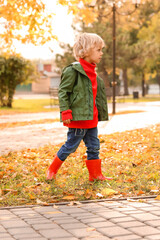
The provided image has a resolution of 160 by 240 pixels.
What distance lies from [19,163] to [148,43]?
30.5m

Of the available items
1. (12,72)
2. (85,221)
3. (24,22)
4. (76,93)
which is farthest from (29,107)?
(85,221)

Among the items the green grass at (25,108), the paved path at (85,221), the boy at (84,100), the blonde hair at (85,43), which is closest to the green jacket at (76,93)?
the boy at (84,100)

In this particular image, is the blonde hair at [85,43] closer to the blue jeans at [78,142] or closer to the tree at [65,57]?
the blue jeans at [78,142]

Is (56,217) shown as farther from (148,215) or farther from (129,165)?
(129,165)

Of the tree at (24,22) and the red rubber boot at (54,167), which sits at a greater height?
the tree at (24,22)

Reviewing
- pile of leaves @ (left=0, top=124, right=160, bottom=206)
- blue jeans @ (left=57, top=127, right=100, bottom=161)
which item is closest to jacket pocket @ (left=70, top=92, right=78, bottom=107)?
blue jeans @ (left=57, top=127, right=100, bottom=161)

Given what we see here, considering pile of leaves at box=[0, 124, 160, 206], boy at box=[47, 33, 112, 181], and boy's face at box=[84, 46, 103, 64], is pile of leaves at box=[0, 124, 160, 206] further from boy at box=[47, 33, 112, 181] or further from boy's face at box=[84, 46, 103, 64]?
boy's face at box=[84, 46, 103, 64]

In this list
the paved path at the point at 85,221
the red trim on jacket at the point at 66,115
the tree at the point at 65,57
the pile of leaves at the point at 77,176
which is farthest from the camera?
the tree at the point at 65,57

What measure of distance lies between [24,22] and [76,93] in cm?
756

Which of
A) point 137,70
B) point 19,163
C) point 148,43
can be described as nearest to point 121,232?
point 19,163

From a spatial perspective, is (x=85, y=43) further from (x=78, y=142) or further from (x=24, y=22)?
(x=24, y=22)

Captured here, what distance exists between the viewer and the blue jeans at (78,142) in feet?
16.8

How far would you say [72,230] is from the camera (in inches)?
138

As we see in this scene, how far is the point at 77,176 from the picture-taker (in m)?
5.58
